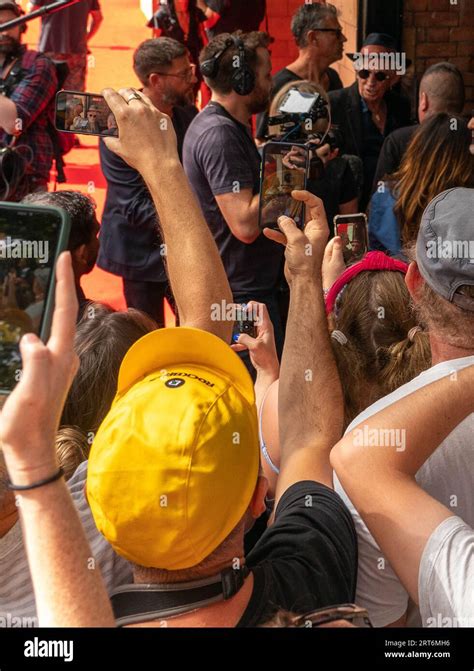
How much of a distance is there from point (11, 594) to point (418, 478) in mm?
723

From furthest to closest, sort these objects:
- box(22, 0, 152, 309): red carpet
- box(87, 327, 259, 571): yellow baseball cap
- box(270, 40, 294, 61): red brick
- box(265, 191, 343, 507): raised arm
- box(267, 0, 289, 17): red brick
Result: box(270, 40, 294, 61): red brick → box(267, 0, 289, 17): red brick → box(22, 0, 152, 309): red carpet → box(265, 191, 343, 507): raised arm → box(87, 327, 259, 571): yellow baseball cap

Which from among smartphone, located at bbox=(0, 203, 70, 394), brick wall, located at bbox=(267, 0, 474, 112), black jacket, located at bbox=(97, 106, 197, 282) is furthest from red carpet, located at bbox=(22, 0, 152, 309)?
smartphone, located at bbox=(0, 203, 70, 394)

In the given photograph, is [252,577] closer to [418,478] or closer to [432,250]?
[418,478]

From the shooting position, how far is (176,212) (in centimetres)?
183

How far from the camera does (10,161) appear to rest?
376cm

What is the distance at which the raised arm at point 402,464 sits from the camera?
144cm

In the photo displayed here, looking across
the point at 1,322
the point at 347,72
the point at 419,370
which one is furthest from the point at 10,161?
the point at 347,72

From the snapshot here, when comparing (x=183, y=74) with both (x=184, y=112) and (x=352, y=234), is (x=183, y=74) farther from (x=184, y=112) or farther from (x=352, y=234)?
(x=352, y=234)

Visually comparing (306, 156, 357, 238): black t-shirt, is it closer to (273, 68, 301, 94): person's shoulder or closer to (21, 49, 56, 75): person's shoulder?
(273, 68, 301, 94): person's shoulder

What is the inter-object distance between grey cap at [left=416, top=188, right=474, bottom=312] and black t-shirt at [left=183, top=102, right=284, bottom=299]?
1.74 meters

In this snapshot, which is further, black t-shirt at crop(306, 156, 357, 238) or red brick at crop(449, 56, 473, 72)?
red brick at crop(449, 56, 473, 72)

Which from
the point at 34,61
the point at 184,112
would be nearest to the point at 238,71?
the point at 184,112

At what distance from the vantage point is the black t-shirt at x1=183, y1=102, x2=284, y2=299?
346 centimetres
